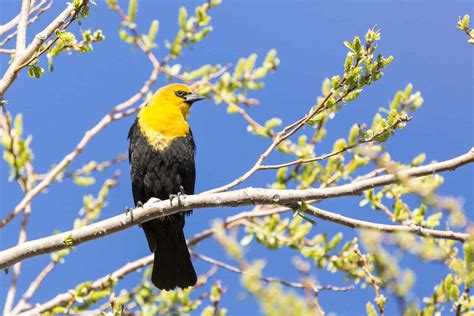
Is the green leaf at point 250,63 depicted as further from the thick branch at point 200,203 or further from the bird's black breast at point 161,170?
the thick branch at point 200,203

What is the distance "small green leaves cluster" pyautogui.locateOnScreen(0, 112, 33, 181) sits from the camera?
16.8 ft

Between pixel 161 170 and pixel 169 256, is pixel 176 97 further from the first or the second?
pixel 169 256

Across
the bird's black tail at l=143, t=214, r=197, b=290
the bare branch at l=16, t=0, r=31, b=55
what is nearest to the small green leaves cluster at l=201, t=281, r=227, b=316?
the bird's black tail at l=143, t=214, r=197, b=290

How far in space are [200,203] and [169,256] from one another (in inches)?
62.2

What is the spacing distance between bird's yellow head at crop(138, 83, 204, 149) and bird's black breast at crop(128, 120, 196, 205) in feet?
0.19

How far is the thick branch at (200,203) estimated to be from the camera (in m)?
2.56

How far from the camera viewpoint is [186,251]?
4391mm

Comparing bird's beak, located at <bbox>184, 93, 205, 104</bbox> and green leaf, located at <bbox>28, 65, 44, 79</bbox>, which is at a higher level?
bird's beak, located at <bbox>184, 93, 205, 104</bbox>

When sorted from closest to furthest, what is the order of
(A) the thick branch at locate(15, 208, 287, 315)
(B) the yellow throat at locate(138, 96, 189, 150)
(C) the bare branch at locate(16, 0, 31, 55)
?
(C) the bare branch at locate(16, 0, 31, 55)
(B) the yellow throat at locate(138, 96, 189, 150)
(A) the thick branch at locate(15, 208, 287, 315)

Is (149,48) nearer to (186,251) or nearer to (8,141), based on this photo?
(8,141)

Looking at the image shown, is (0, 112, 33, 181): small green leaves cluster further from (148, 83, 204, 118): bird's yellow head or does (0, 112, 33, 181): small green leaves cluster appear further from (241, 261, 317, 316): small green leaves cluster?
(241, 261, 317, 316): small green leaves cluster

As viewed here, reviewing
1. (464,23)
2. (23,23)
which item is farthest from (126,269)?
(464,23)

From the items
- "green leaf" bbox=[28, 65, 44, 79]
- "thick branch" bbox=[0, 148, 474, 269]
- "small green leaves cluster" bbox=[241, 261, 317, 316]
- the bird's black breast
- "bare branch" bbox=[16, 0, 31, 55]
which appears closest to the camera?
"small green leaves cluster" bbox=[241, 261, 317, 316]

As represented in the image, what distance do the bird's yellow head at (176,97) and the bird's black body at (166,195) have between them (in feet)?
1.99
